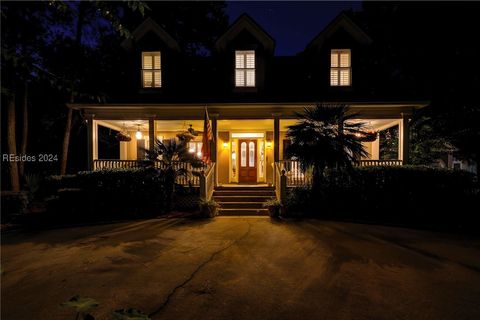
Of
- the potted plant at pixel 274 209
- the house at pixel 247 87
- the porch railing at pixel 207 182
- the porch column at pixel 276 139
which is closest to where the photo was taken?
the potted plant at pixel 274 209

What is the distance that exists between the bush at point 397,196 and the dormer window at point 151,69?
805cm

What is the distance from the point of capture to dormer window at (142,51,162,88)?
1169 centimetres

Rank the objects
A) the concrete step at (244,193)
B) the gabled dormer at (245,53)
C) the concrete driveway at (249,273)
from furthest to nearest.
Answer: the gabled dormer at (245,53) < the concrete step at (244,193) < the concrete driveway at (249,273)

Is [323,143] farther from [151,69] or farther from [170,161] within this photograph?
[151,69]

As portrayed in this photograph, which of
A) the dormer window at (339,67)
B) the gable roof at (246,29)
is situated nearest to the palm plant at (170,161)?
the gable roof at (246,29)

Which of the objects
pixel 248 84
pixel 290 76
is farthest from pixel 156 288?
pixel 290 76

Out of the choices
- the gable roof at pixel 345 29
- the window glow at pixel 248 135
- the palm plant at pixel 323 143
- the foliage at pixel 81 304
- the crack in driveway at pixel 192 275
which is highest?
the gable roof at pixel 345 29

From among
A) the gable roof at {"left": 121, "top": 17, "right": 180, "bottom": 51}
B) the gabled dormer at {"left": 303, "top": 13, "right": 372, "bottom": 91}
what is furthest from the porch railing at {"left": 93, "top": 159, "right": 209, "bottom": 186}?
the gabled dormer at {"left": 303, "top": 13, "right": 372, "bottom": 91}

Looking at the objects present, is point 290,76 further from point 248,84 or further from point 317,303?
point 317,303

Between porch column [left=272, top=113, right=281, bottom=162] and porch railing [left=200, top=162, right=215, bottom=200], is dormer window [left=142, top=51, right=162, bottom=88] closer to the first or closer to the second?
porch railing [left=200, top=162, right=215, bottom=200]

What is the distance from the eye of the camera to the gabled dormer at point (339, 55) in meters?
11.2

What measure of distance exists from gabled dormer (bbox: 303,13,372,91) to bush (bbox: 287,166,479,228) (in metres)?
4.65

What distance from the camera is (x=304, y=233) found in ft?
22.3

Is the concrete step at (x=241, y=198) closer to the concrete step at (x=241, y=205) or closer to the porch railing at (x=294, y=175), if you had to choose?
the concrete step at (x=241, y=205)
